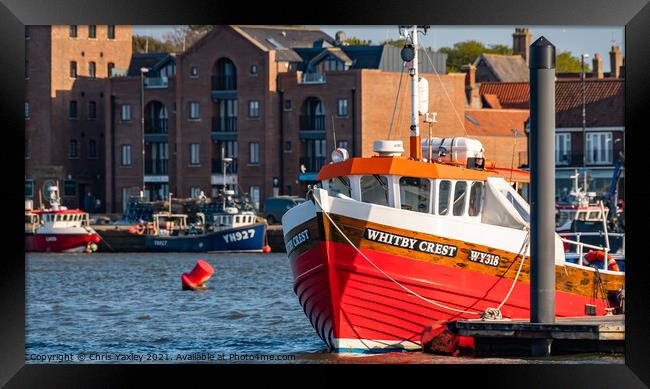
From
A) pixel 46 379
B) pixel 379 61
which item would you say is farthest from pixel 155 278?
pixel 46 379

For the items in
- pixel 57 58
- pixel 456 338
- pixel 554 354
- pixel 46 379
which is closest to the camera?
pixel 46 379

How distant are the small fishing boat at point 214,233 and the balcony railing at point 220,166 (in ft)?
18.2

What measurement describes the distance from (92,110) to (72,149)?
103 inches

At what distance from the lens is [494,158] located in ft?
278

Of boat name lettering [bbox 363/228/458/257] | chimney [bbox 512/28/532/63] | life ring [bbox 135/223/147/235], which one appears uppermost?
chimney [bbox 512/28/532/63]

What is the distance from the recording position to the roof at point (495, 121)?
86.8 m

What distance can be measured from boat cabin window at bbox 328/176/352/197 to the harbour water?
264cm

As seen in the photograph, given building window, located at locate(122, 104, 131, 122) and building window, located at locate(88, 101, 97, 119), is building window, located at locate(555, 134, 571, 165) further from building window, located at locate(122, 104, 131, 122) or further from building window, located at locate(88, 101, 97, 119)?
building window, located at locate(88, 101, 97, 119)

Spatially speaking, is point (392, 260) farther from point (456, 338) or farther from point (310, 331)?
point (310, 331)

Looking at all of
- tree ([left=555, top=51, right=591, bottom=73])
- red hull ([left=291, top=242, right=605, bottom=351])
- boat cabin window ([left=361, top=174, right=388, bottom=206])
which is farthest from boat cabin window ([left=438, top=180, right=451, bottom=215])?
tree ([left=555, top=51, right=591, bottom=73])

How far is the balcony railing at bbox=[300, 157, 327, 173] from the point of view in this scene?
284 ft

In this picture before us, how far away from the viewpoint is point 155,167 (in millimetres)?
93375

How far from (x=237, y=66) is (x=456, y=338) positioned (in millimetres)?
65794

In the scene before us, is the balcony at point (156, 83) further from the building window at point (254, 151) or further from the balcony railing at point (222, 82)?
the building window at point (254, 151)
